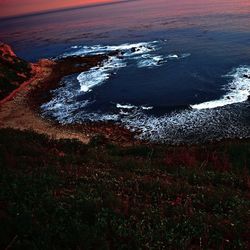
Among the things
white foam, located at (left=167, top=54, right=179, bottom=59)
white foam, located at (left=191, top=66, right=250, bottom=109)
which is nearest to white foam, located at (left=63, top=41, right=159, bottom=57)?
white foam, located at (left=167, top=54, right=179, bottom=59)

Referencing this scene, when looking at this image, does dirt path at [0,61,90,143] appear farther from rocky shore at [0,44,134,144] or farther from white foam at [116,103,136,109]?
white foam at [116,103,136,109]

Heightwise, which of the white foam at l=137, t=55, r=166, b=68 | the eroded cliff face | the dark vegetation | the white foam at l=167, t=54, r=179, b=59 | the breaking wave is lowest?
the breaking wave

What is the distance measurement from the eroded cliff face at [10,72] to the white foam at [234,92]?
1051 inches

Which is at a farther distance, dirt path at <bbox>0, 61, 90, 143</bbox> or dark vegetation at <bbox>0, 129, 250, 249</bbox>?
dirt path at <bbox>0, 61, 90, 143</bbox>

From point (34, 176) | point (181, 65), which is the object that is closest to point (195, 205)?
point (34, 176)

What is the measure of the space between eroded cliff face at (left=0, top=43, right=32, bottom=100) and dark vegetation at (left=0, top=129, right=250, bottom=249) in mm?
32793

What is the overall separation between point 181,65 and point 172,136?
2467 cm

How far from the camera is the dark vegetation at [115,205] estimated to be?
9.79 meters

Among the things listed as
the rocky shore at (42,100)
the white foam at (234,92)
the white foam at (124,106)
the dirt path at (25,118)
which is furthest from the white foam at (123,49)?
the white foam at (124,106)

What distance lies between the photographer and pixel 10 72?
55.2 meters

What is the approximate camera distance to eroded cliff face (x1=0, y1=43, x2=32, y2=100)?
4980 centimetres

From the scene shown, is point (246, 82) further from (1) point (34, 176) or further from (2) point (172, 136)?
(1) point (34, 176)

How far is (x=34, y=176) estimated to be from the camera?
1387 centimetres

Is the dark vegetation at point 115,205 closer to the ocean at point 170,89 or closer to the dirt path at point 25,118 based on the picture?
the dirt path at point 25,118
